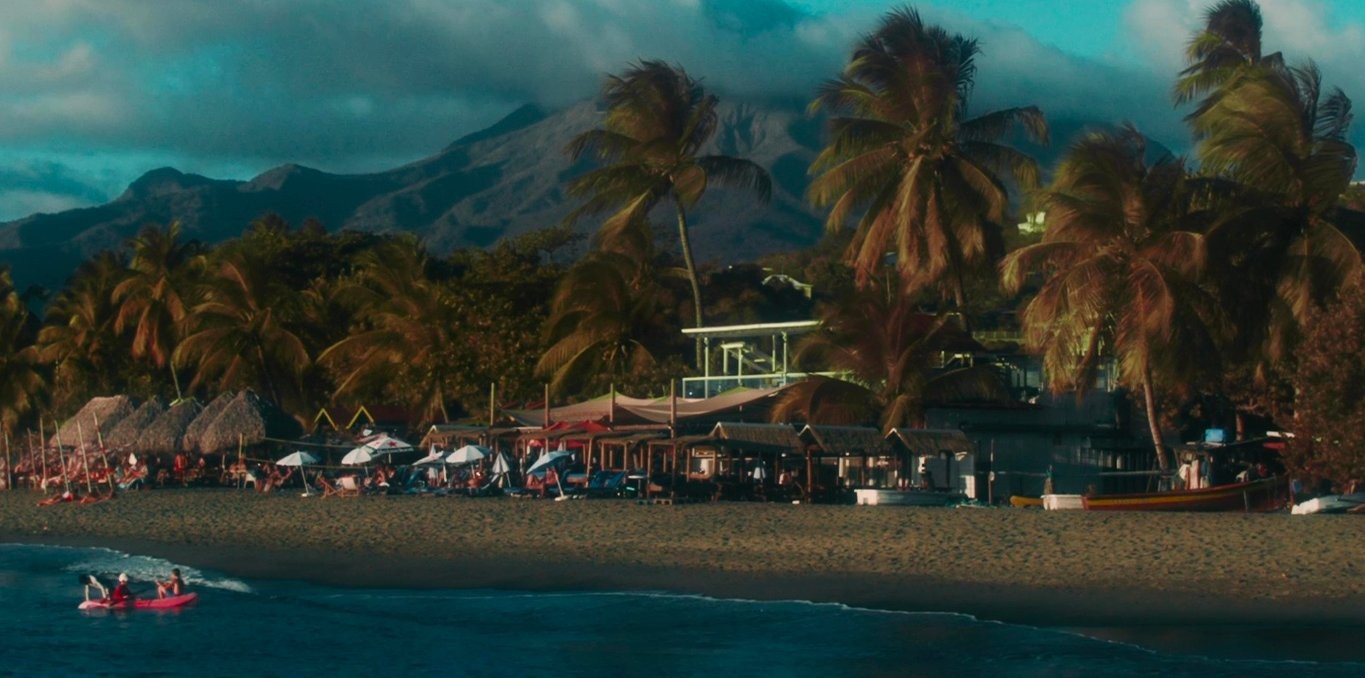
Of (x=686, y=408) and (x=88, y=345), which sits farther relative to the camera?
(x=88, y=345)

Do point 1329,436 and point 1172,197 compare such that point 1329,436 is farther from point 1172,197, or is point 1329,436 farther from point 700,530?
point 700,530

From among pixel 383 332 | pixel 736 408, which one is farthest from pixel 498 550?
pixel 383 332

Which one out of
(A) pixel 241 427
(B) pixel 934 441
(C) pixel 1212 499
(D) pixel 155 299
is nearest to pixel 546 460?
(B) pixel 934 441

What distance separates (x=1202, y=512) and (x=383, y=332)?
25.1 m

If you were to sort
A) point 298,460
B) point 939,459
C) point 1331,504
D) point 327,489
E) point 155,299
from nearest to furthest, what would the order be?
point 1331,504 → point 939,459 → point 327,489 → point 298,460 → point 155,299

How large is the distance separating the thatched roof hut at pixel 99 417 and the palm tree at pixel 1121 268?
25850 millimetres

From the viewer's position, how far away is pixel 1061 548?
69.4ft

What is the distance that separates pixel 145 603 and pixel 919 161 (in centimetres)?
1851

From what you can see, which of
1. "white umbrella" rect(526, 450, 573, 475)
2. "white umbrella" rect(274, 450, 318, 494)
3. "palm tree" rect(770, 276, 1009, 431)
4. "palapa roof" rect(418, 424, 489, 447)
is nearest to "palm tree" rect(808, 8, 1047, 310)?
"palm tree" rect(770, 276, 1009, 431)

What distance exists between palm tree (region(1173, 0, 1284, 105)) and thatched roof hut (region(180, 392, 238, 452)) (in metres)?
25.8

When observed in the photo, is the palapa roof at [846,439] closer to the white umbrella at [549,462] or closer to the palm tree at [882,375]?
the palm tree at [882,375]

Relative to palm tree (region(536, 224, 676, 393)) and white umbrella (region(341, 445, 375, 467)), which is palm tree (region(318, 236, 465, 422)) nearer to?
palm tree (region(536, 224, 676, 393))

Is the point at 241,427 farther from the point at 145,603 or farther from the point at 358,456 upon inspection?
the point at 145,603

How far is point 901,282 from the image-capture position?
3297 centimetres
